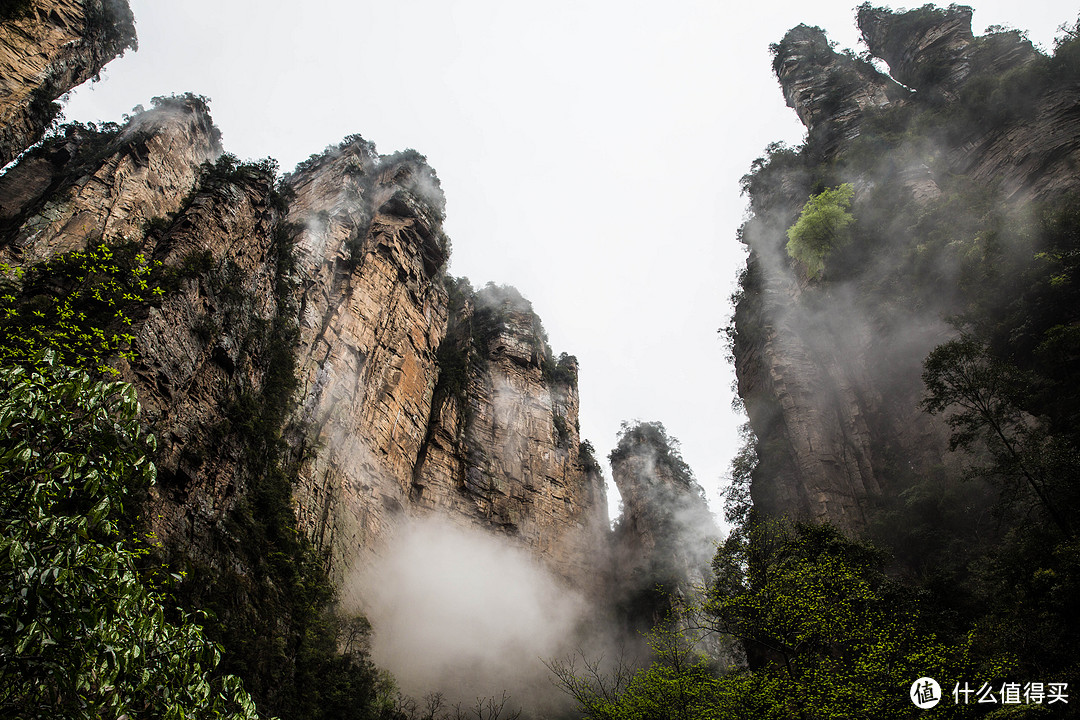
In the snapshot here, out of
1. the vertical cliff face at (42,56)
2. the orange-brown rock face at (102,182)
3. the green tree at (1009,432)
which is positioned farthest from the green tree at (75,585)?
the vertical cliff face at (42,56)

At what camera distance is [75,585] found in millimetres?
4137

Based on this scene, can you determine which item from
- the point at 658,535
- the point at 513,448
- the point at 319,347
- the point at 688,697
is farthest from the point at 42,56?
the point at 658,535

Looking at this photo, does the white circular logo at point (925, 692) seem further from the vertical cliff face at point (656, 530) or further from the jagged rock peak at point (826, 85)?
the jagged rock peak at point (826, 85)

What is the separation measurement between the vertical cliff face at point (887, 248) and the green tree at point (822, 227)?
0.54 m

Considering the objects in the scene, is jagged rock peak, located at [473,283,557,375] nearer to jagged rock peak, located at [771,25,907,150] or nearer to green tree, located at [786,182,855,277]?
green tree, located at [786,182,855,277]

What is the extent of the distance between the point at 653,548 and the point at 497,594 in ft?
41.5

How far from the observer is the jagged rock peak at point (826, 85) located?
34125mm

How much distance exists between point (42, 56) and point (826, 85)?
4227 centimetres

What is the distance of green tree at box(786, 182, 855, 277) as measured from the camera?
91.3ft

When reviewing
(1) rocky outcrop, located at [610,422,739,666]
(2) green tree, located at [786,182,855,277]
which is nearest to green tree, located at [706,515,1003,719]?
(1) rocky outcrop, located at [610,422,739,666]

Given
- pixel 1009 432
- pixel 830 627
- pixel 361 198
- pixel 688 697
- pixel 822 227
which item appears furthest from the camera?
pixel 361 198

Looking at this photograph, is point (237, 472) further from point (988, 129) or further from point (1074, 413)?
point (988, 129)

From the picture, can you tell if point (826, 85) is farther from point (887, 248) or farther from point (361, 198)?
point (361, 198)

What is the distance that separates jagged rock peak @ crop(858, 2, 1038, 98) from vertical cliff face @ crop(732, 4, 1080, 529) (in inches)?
4.6
